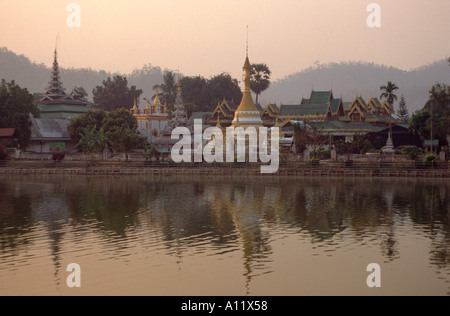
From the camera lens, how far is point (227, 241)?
82.6ft

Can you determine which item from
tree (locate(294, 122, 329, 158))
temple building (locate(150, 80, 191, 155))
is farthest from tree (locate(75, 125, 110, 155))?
tree (locate(294, 122, 329, 158))

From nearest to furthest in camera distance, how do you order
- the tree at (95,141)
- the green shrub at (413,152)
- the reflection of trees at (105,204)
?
the reflection of trees at (105,204)
the green shrub at (413,152)
the tree at (95,141)

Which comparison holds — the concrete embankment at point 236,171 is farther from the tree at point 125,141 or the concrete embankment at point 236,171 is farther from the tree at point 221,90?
the tree at point 221,90

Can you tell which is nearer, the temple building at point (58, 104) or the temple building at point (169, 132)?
the temple building at point (169, 132)

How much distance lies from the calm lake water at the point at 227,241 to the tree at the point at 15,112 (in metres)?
32.3

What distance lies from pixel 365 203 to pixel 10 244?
74.2ft

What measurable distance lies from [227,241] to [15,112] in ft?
197

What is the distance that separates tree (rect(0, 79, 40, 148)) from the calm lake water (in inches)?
1273

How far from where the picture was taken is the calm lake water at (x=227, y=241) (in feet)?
60.8

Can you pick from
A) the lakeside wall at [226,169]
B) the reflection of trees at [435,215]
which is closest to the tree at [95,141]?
the lakeside wall at [226,169]

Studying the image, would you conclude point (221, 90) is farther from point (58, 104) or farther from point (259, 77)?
point (58, 104)

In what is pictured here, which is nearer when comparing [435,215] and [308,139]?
[435,215]

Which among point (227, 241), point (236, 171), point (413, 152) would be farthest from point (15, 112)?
point (227, 241)
